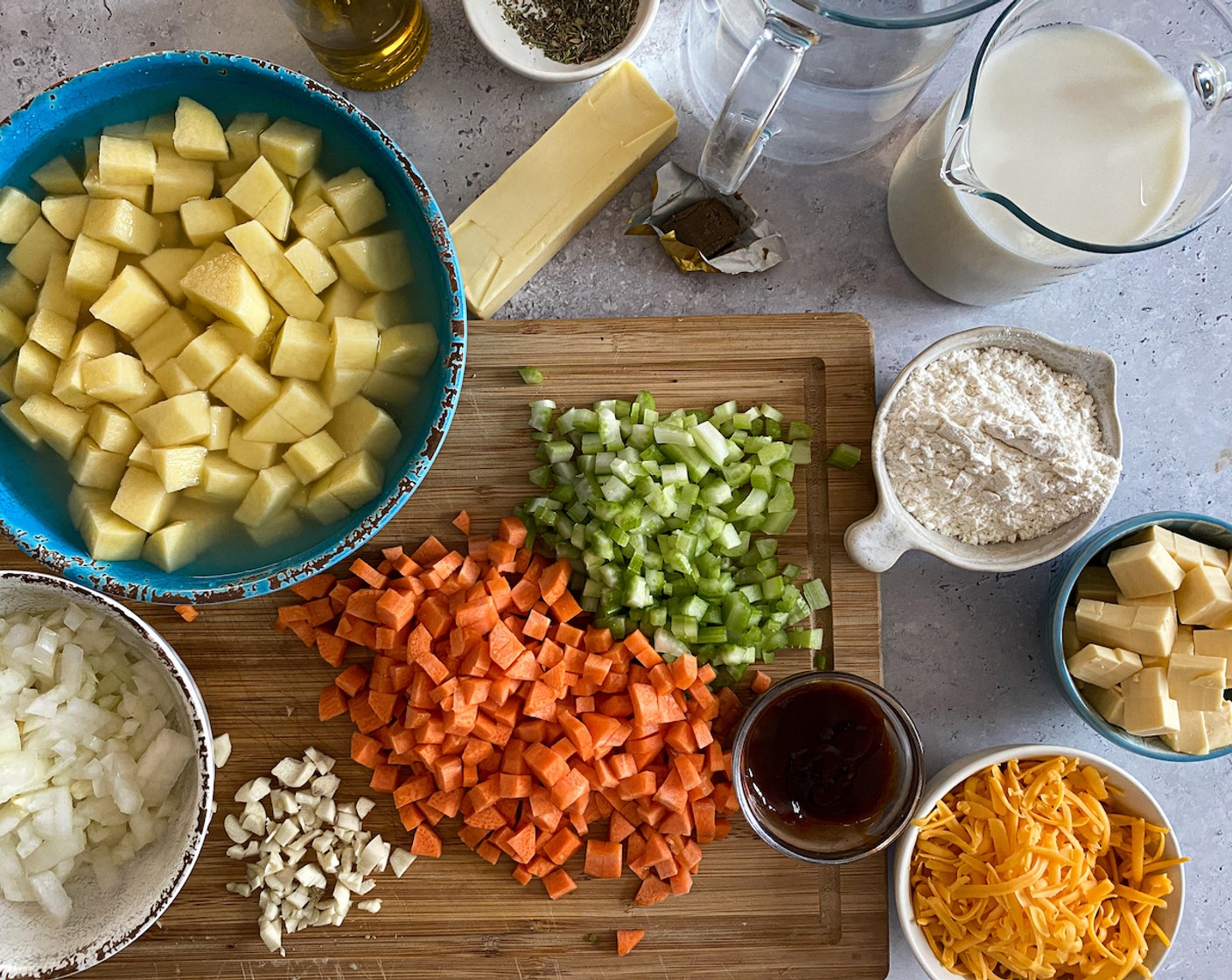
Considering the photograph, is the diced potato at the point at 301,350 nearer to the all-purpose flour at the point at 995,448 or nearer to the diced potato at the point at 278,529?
the diced potato at the point at 278,529

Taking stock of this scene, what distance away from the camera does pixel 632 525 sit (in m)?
1.67

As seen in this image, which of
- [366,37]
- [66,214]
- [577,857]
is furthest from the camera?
[577,857]

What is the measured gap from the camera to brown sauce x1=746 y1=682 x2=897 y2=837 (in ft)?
5.49

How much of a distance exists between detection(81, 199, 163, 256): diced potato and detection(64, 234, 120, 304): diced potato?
13 millimetres

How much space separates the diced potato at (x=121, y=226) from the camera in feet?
4.71

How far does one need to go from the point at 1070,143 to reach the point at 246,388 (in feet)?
4.45

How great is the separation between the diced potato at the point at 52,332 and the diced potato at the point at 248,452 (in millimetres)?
283

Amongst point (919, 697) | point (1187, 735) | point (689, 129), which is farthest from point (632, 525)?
point (1187, 735)

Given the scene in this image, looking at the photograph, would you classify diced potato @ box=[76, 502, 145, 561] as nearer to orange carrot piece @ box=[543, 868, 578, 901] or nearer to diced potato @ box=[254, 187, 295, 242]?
diced potato @ box=[254, 187, 295, 242]

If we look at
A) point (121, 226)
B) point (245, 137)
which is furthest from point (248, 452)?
point (245, 137)

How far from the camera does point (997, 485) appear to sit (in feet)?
5.16

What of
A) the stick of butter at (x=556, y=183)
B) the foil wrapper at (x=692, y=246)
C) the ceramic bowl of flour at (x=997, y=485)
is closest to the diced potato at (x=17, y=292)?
the stick of butter at (x=556, y=183)

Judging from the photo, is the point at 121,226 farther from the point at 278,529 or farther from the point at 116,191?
the point at 278,529

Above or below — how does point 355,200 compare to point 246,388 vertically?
above
